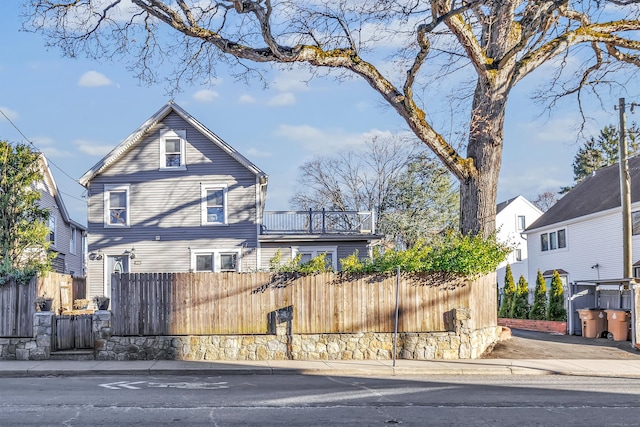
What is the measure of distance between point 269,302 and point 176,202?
13.4m

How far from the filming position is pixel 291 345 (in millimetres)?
16594

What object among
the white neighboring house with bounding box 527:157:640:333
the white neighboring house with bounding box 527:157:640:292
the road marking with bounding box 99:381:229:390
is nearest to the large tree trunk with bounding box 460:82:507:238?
the road marking with bounding box 99:381:229:390

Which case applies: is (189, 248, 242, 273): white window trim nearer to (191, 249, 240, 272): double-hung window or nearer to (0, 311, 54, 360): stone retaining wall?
(191, 249, 240, 272): double-hung window

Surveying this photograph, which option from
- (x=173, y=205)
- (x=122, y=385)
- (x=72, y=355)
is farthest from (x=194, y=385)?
(x=173, y=205)

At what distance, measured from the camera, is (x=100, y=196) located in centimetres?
2889

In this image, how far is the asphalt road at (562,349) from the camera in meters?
17.3

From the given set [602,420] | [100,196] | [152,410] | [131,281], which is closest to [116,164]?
[100,196]

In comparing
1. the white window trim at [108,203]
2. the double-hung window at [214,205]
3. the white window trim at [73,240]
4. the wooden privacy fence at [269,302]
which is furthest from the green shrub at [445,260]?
the white window trim at [73,240]

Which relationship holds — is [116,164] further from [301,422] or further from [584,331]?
[301,422]

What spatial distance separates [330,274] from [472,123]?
547 centimetres

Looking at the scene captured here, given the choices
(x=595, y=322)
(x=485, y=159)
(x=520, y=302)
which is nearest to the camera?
(x=485, y=159)

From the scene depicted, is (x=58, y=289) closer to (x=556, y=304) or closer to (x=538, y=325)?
(x=538, y=325)

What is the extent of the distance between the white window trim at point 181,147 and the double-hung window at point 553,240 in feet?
66.0

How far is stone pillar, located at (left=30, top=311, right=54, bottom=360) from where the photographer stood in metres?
16.2
